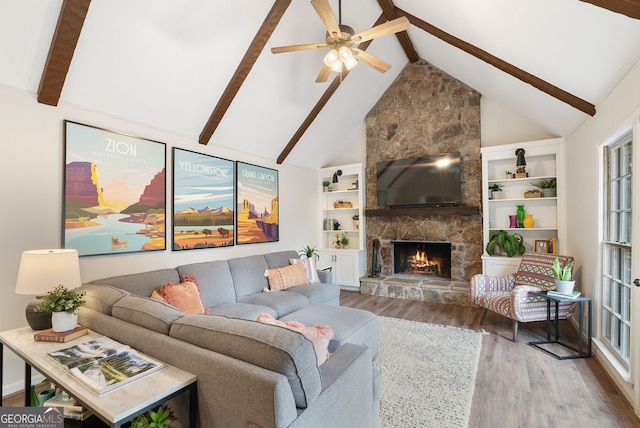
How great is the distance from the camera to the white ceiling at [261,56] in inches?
89.0

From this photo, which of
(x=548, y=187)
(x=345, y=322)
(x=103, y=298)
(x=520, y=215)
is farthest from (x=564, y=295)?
(x=103, y=298)

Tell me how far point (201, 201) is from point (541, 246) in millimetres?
4833

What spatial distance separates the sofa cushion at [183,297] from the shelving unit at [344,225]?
3343 millimetres

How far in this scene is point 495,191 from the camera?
15.7 ft

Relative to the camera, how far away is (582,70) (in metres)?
2.56

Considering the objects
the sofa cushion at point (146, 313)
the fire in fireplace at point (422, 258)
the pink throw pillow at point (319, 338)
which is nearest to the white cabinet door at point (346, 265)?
the fire in fireplace at point (422, 258)

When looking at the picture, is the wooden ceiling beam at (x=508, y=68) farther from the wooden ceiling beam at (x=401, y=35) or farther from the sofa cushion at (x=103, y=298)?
the sofa cushion at (x=103, y=298)

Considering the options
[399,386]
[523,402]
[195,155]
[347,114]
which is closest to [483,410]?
[523,402]

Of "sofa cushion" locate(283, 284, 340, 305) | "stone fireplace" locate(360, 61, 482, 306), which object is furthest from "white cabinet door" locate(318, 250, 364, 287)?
"sofa cushion" locate(283, 284, 340, 305)

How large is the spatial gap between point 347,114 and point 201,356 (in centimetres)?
507

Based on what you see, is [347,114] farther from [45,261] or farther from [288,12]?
[45,261]

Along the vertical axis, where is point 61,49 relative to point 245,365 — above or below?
above

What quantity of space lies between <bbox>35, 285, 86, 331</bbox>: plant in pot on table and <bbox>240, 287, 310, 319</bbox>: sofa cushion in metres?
1.70

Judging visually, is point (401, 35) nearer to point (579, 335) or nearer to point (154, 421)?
point (579, 335)
